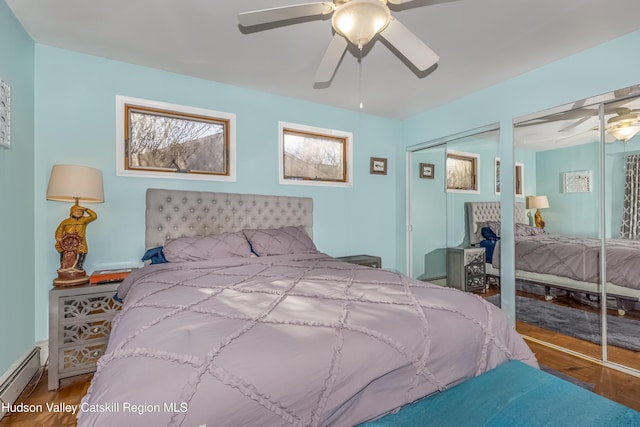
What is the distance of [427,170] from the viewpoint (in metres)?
4.22

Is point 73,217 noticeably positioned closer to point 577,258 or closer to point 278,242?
point 278,242

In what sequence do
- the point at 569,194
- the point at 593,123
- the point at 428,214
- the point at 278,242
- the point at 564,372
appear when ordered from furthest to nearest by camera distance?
the point at 428,214, the point at 278,242, the point at 569,194, the point at 593,123, the point at 564,372

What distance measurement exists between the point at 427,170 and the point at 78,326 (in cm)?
398

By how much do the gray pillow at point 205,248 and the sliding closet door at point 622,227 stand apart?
9.70 feet

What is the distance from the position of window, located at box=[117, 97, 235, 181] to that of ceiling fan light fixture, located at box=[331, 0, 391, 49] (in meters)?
1.94

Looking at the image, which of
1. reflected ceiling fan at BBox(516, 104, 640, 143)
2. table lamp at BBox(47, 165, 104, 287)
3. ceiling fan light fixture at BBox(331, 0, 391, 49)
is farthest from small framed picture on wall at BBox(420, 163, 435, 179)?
table lamp at BBox(47, 165, 104, 287)

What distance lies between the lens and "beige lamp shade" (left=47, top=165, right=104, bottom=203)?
224 centimetres

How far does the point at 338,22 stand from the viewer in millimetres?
1629

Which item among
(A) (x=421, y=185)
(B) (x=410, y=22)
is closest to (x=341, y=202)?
(A) (x=421, y=185)

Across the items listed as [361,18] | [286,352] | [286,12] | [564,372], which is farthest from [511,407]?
[286,12]

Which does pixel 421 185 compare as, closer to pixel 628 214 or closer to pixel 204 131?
pixel 628 214

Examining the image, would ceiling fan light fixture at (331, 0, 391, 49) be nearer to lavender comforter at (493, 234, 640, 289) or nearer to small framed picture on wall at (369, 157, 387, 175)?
lavender comforter at (493, 234, 640, 289)

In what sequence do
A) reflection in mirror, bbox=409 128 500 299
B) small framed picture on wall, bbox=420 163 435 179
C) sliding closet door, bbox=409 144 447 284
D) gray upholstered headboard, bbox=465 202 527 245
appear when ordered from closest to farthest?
gray upholstered headboard, bbox=465 202 527 245 → reflection in mirror, bbox=409 128 500 299 → sliding closet door, bbox=409 144 447 284 → small framed picture on wall, bbox=420 163 435 179

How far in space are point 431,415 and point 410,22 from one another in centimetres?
236
